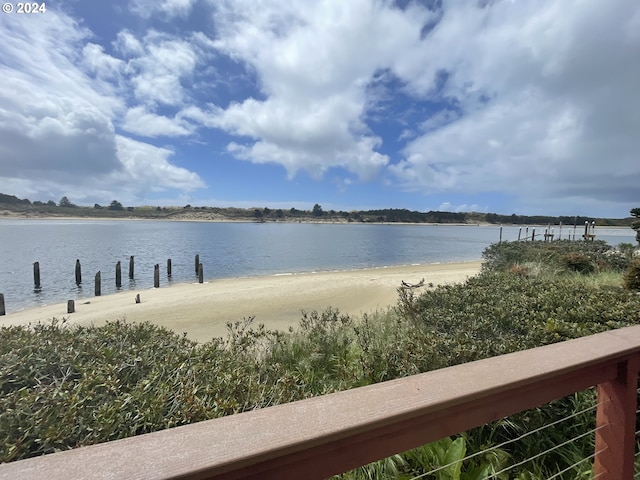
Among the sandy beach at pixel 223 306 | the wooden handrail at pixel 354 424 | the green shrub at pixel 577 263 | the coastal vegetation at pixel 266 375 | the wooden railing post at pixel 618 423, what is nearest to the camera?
the wooden handrail at pixel 354 424

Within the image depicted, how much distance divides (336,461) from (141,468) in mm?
468

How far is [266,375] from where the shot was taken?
3.38 meters

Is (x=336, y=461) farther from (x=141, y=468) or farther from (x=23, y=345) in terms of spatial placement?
(x=23, y=345)

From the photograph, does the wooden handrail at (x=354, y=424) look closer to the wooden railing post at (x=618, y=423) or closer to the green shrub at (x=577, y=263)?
the wooden railing post at (x=618, y=423)

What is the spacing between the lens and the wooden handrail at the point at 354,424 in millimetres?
753

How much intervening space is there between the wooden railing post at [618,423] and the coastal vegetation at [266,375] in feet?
2.29

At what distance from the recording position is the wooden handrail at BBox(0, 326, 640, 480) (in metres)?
0.75

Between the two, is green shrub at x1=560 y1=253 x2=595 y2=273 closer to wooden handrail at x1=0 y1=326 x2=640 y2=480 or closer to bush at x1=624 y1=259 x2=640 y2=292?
bush at x1=624 y1=259 x2=640 y2=292

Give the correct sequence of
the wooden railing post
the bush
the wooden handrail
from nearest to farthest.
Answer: the wooden handrail → the wooden railing post → the bush

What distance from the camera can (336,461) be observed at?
0.95 m

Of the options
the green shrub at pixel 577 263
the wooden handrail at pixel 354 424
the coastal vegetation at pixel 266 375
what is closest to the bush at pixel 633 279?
the coastal vegetation at pixel 266 375

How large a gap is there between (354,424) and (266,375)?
265cm

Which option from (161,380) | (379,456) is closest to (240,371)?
(161,380)

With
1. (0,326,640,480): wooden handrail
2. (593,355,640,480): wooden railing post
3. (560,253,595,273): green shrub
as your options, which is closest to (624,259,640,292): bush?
(560,253,595,273): green shrub
